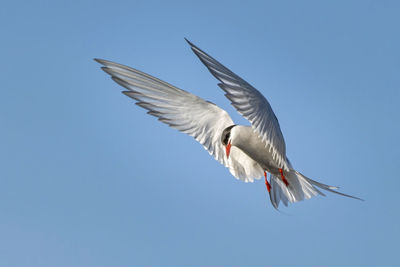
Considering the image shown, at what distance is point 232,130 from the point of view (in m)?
6.44

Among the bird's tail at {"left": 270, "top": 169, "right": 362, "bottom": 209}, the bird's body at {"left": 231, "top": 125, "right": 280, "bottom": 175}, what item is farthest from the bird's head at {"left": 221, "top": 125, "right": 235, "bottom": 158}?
the bird's tail at {"left": 270, "top": 169, "right": 362, "bottom": 209}

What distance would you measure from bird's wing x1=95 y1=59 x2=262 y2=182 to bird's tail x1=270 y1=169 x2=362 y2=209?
0.42m

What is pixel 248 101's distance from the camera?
16.5 feet

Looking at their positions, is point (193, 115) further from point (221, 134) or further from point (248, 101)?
point (248, 101)

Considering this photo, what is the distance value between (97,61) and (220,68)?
6.61ft

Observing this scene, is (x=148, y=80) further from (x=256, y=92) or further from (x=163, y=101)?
(x=256, y=92)

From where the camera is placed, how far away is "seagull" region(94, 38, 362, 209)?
621 centimetres

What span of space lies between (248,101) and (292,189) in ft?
7.68

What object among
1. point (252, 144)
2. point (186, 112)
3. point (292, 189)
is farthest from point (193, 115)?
point (292, 189)

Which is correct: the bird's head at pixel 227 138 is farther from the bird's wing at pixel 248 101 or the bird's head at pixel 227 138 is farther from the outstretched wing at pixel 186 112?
the bird's wing at pixel 248 101

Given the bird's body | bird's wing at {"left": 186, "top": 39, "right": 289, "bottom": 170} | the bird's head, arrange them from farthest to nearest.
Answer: the bird's head
the bird's body
bird's wing at {"left": 186, "top": 39, "right": 289, "bottom": 170}

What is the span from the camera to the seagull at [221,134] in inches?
244

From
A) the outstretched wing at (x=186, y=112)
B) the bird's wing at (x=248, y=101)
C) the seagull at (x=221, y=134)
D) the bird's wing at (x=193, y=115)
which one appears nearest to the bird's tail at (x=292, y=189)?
the seagull at (x=221, y=134)

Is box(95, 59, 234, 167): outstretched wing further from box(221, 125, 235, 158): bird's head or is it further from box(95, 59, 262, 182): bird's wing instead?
box(221, 125, 235, 158): bird's head
